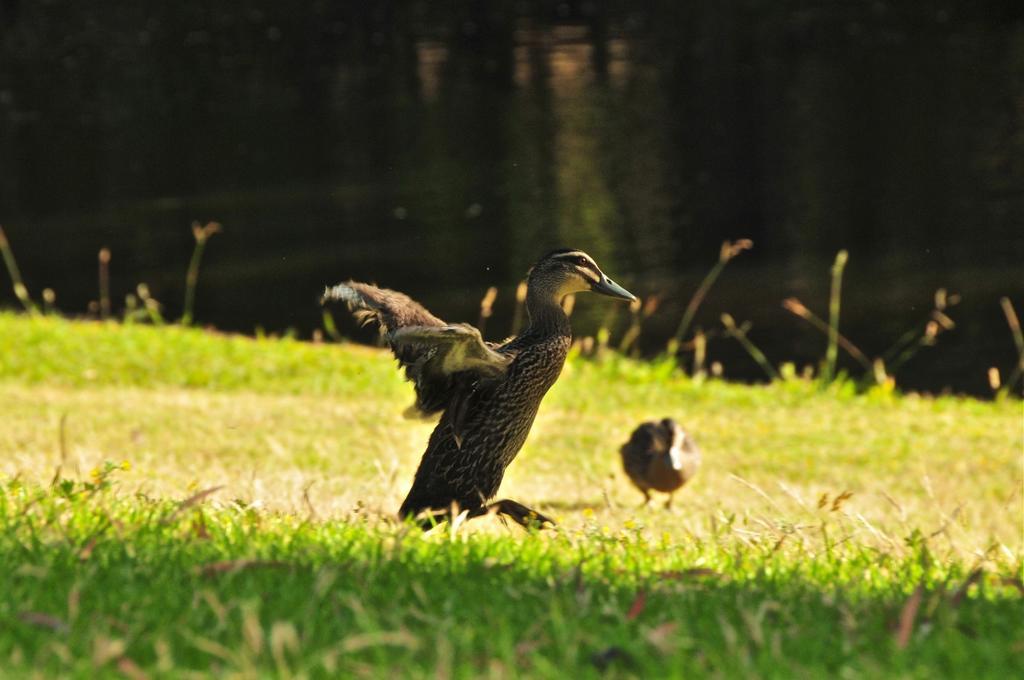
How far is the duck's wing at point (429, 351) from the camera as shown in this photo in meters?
5.40

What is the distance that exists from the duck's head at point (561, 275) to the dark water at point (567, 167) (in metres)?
9.15

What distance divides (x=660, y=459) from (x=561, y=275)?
2.85m

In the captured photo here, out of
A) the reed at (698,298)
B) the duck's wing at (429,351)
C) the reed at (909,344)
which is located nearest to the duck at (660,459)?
the reed at (698,298)

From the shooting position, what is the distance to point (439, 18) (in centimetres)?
5766

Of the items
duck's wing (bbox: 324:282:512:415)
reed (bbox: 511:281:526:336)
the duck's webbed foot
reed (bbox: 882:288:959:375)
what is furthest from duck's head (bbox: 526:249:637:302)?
reed (bbox: 882:288:959:375)

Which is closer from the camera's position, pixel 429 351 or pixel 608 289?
pixel 429 351

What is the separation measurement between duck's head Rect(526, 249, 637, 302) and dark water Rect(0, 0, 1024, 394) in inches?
360

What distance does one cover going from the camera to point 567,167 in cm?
2727

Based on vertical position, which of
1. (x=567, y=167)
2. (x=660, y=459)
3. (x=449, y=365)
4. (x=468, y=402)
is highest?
(x=449, y=365)

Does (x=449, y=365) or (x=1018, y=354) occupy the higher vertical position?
(x=449, y=365)

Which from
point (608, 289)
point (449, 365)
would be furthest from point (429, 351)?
point (608, 289)

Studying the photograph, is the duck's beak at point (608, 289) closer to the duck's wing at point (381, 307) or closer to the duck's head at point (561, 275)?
the duck's head at point (561, 275)

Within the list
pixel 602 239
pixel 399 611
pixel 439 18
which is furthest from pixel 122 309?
pixel 439 18

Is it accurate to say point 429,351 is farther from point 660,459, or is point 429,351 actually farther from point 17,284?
point 17,284
